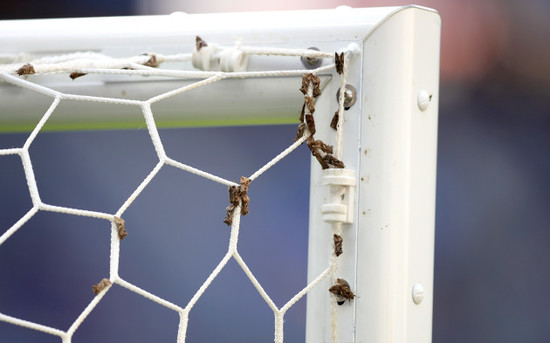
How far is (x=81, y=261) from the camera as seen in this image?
6.26ft

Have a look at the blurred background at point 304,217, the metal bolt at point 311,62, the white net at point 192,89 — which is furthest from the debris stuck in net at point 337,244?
the blurred background at point 304,217

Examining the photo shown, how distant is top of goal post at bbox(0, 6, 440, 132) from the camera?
474mm

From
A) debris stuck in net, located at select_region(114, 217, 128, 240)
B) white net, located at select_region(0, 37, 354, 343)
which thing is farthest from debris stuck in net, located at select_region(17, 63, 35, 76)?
debris stuck in net, located at select_region(114, 217, 128, 240)

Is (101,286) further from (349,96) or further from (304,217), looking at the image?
(304,217)

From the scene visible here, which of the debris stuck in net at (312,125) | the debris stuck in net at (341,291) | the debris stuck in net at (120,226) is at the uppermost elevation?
the debris stuck in net at (312,125)

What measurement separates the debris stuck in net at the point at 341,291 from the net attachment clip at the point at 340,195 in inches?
1.4

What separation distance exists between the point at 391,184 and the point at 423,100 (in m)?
0.05

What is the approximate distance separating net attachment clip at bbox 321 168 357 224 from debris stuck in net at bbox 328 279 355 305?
3 cm

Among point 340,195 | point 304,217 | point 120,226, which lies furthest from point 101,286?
point 304,217

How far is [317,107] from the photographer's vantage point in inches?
18.6

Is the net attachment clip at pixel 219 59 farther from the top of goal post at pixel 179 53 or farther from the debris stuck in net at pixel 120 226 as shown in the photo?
the debris stuck in net at pixel 120 226

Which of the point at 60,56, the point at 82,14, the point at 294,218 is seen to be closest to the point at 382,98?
the point at 60,56

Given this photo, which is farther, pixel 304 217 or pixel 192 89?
pixel 304 217

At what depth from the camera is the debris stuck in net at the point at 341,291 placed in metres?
0.43
